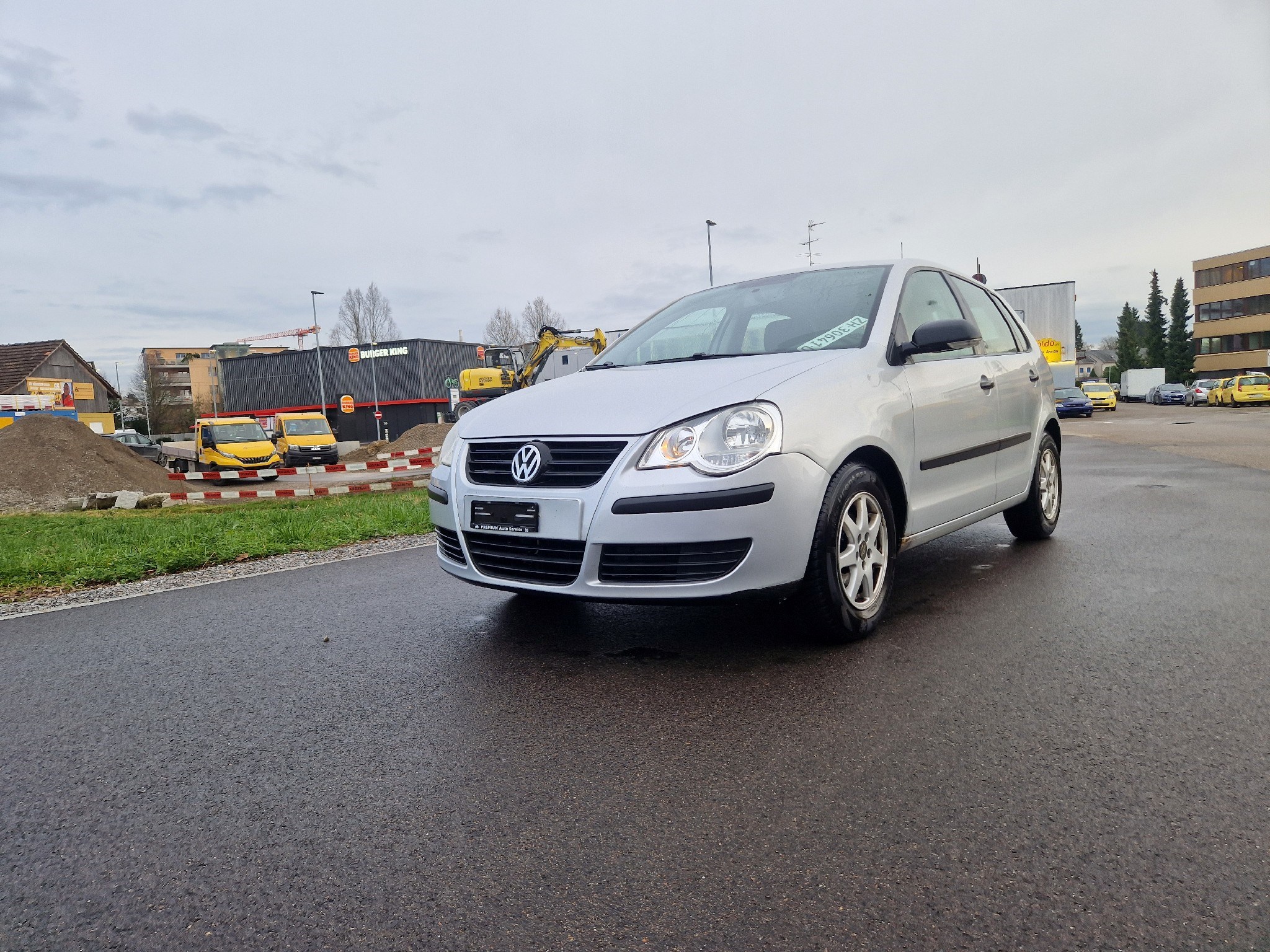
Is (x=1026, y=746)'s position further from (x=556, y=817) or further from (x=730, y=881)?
(x=556, y=817)

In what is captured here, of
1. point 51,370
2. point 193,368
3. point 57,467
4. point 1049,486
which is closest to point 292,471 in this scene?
point 57,467

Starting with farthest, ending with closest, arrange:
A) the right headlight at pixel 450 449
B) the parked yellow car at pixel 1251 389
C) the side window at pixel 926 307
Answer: the parked yellow car at pixel 1251 389
the side window at pixel 926 307
the right headlight at pixel 450 449

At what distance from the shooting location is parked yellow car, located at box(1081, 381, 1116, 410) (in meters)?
42.5

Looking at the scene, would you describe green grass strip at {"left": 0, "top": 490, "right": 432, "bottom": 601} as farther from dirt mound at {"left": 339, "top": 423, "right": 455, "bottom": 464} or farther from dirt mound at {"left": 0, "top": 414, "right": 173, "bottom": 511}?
dirt mound at {"left": 339, "top": 423, "right": 455, "bottom": 464}

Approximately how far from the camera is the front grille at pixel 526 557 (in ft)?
11.5

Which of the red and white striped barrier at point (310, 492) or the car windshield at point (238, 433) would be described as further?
the car windshield at point (238, 433)

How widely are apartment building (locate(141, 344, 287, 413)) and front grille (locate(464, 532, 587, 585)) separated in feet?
297

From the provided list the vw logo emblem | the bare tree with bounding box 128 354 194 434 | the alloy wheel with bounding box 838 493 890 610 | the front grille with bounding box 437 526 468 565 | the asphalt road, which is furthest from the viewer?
the bare tree with bounding box 128 354 194 434

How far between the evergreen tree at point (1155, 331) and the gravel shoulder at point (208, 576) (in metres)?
98.9

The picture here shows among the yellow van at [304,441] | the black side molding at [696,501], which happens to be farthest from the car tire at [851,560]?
the yellow van at [304,441]

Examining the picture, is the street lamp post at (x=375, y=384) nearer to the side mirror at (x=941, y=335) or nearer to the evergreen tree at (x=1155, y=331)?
the side mirror at (x=941, y=335)

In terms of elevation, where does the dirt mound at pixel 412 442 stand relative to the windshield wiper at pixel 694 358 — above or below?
below

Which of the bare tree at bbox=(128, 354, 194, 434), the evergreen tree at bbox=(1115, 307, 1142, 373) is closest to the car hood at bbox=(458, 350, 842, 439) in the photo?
the bare tree at bbox=(128, 354, 194, 434)

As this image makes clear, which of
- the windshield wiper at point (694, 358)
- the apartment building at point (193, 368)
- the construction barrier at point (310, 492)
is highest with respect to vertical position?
the apartment building at point (193, 368)
